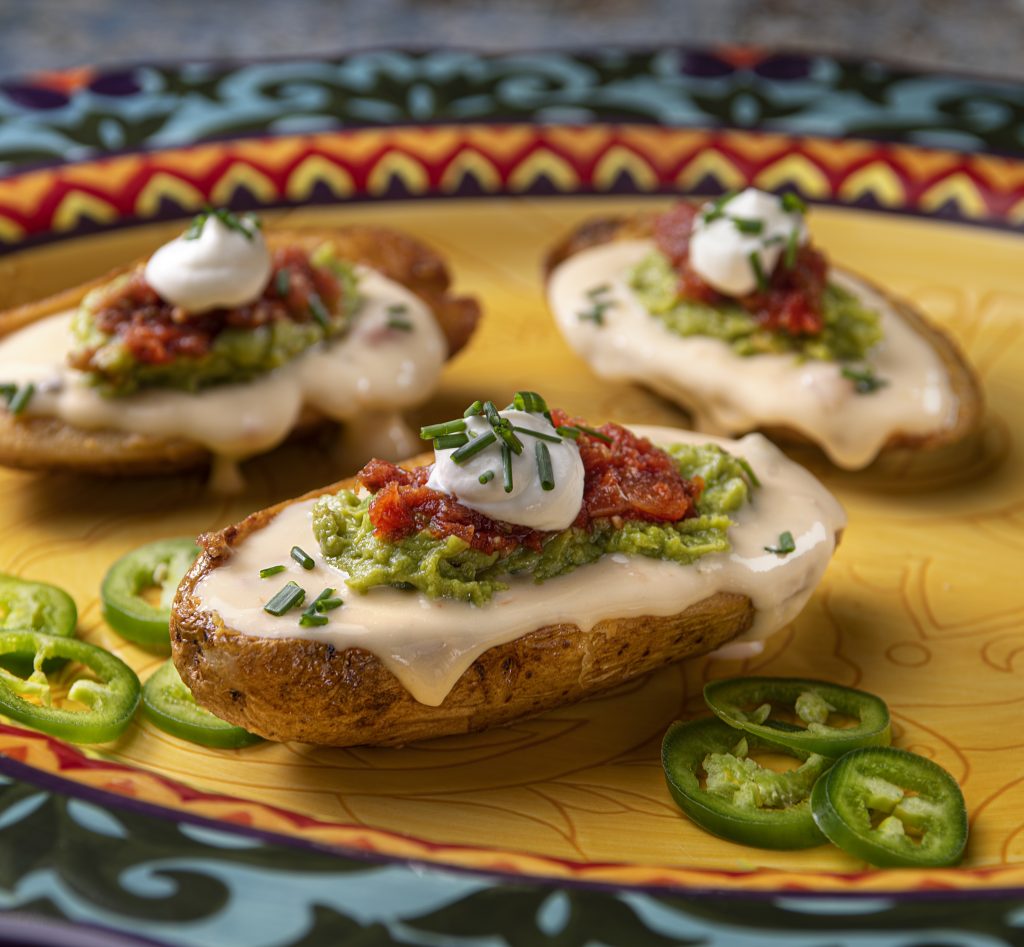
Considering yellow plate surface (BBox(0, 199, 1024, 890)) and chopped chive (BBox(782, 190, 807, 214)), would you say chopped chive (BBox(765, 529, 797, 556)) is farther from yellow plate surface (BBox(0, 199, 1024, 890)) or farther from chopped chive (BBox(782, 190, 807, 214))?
chopped chive (BBox(782, 190, 807, 214))

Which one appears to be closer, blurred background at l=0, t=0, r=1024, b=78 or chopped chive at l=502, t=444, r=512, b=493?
chopped chive at l=502, t=444, r=512, b=493

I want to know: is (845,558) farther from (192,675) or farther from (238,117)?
(238,117)

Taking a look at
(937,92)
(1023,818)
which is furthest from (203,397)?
(937,92)

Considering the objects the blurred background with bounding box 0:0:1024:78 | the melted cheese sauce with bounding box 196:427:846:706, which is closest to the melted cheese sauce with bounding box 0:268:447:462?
the melted cheese sauce with bounding box 196:427:846:706

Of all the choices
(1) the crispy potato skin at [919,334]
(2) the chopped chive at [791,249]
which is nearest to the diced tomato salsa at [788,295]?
(2) the chopped chive at [791,249]

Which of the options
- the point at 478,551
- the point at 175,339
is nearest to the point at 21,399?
the point at 175,339

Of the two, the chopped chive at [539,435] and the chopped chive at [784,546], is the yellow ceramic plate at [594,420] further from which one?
the chopped chive at [539,435]

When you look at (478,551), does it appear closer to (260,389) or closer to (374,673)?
(374,673)
